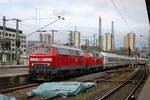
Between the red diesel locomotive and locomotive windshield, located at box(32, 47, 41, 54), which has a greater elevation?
locomotive windshield, located at box(32, 47, 41, 54)

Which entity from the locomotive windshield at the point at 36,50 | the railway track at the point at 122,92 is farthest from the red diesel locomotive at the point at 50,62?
the railway track at the point at 122,92

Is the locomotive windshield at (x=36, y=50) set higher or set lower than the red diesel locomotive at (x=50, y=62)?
higher

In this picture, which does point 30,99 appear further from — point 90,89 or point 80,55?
point 80,55

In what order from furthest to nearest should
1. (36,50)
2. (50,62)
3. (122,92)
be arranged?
(36,50) < (50,62) < (122,92)

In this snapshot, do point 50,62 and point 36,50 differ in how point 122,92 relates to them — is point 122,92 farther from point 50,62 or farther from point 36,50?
point 36,50

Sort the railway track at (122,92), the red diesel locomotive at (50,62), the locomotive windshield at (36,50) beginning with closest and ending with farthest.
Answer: the railway track at (122,92) → the red diesel locomotive at (50,62) → the locomotive windshield at (36,50)

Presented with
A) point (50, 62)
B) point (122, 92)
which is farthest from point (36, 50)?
point (122, 92)

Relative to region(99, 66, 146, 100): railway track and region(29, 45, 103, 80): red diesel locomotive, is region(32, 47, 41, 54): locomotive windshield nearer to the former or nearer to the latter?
region(29, 45, 103, 80): red diesel locomotive

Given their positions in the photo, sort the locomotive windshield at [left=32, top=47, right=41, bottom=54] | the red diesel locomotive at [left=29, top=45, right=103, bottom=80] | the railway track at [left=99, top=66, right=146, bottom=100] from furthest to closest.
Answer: the locomotive windshield at [left=32, top=47, right=41, bottom=54] → the red diesel locomotive at [left=29, top=45, right=103, bottom=80] → the railway track at [left=99, top=66, right=146, bottom=100]

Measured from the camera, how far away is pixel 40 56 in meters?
20.5

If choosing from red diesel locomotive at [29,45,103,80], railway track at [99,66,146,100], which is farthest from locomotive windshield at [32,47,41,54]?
railway track at [99,66,146,100]

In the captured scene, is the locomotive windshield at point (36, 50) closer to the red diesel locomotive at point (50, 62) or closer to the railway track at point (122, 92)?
the red diesel locomotive at point (50, 62)

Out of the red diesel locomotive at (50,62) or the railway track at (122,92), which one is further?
the red diesel locomotive at (50,62)

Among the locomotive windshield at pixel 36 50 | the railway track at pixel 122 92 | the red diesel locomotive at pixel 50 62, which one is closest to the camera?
the railway track at pixel 122 92
